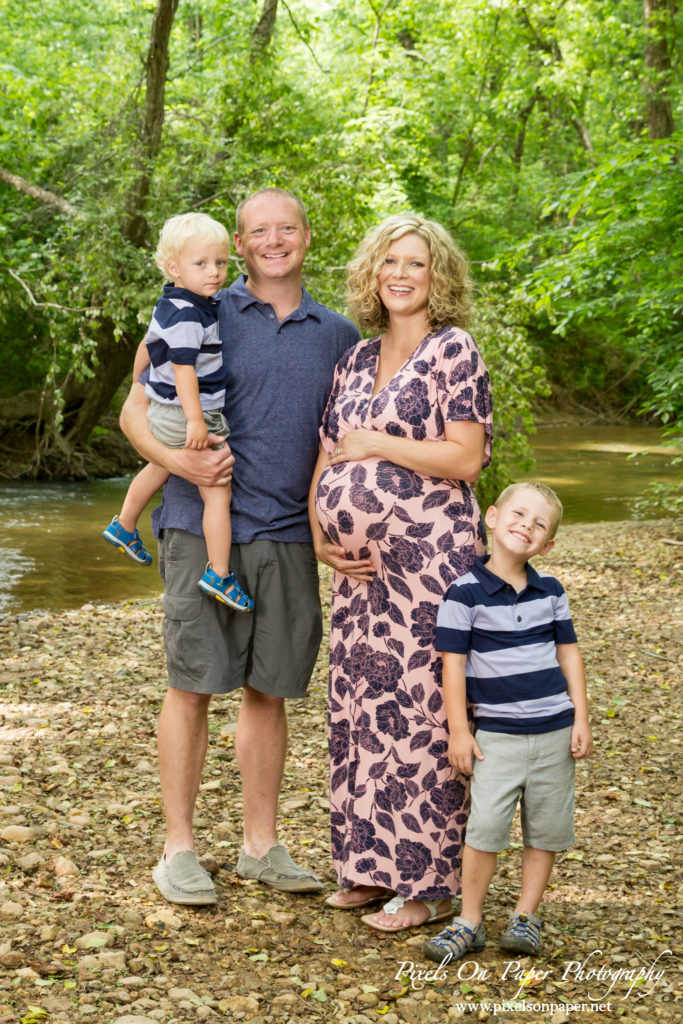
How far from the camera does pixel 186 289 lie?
2992 mm

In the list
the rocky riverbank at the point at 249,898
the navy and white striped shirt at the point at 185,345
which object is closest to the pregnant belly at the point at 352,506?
the navy and white striped shirt at the point at 185,345

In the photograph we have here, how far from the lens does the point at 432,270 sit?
9.59 feet

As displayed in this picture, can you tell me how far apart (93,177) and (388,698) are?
29.6ft

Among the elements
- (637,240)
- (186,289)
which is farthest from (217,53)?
→ (186,289)

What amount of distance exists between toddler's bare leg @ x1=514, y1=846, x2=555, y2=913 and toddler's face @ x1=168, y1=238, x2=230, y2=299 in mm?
1815

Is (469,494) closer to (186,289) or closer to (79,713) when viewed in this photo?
(186,289)

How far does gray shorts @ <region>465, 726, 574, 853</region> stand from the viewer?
8.85 feet

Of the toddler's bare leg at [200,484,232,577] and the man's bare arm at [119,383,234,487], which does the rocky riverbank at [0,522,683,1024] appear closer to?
the toddler's bare leg at [200,484,232,577]

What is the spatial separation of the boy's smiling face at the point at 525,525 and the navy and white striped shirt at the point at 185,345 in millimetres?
891

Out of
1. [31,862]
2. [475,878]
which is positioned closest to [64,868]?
[31,862]

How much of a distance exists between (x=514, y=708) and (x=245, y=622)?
844 millimetres

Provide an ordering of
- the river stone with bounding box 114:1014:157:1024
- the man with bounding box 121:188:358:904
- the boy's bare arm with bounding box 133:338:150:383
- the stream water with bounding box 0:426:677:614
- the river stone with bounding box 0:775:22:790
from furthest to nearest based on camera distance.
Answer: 1. the stream water with bounding box 0:426:677:614
2. the river stone with bounding box 0:775:22:790
3. the boy's bare arm with bounding box 133:338:150:383
4. the man with bounding box 121:188:358:904
5. the river stone with bounding box 114:1014:157:1024

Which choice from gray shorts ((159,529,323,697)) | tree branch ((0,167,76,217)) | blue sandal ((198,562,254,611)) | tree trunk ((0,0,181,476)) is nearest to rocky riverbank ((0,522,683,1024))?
gray shorts ((159,529,323,697))

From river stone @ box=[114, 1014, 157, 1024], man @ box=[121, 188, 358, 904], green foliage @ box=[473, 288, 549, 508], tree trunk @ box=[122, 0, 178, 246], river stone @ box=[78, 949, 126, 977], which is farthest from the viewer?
green foliage @ box=[473, 288, 549, 508]
